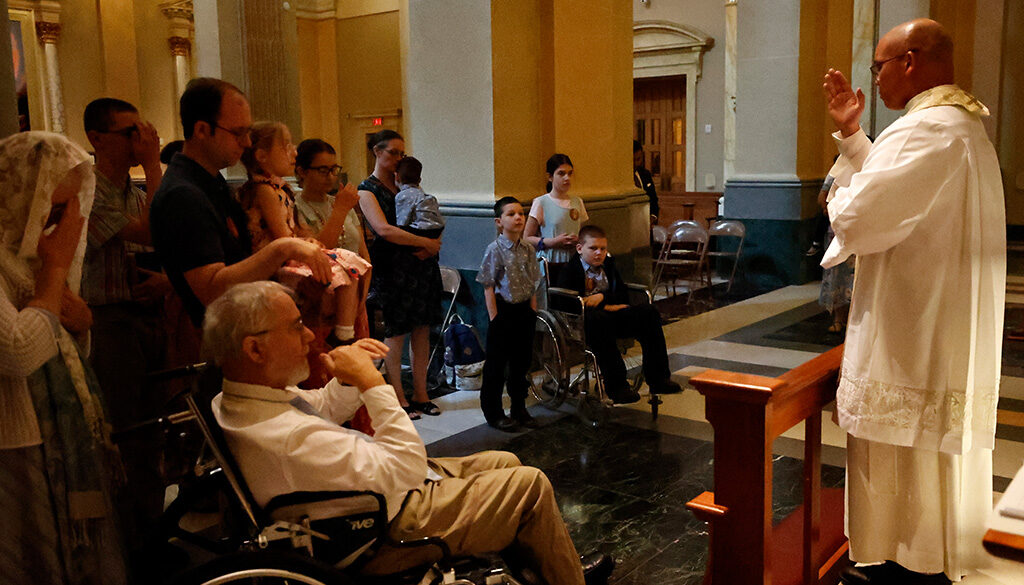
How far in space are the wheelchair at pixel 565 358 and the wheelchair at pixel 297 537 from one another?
2615mm

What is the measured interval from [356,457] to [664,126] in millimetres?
13871

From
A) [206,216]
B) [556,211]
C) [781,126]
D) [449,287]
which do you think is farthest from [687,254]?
[206,216]

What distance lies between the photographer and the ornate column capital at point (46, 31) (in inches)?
496

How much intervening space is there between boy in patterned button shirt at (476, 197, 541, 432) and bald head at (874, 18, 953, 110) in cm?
232

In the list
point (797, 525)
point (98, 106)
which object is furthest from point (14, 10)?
point (797, 525)

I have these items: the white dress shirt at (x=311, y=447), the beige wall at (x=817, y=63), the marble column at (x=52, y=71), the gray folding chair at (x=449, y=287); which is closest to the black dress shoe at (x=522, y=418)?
the gray folding chair at (x=449, y=287)

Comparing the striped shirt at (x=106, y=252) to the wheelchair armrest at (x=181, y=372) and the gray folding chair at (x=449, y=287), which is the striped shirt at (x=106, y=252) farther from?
the gray folding chair at (x=449, y=287)

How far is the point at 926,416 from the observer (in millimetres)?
2525

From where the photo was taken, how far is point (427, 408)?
4.93 metres

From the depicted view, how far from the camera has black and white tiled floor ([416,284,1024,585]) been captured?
10.7 ft

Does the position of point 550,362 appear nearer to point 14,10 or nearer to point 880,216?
point 880,216

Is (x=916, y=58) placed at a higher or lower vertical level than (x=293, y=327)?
higher

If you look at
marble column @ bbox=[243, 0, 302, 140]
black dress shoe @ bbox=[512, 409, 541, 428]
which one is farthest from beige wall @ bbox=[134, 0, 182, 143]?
black dress shoe @ bbox=[512, 409, 541, 428]

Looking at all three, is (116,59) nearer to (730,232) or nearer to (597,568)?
(730,232)
